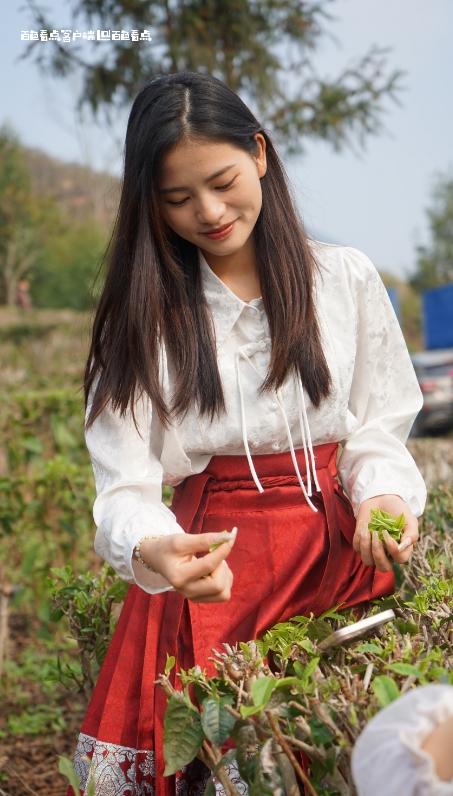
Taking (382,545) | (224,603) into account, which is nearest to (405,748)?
(382,545)

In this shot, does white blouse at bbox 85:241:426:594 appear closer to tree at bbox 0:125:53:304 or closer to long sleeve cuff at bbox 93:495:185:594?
long sleeve cuff at bbox 93:495:185:594

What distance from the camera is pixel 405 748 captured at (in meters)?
0.97

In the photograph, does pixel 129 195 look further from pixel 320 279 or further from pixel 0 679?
pixel 0 679

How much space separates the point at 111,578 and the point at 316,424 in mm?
965

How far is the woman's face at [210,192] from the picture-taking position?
5.58ft

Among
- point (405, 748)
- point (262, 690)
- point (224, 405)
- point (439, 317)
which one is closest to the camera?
point (405, 748)

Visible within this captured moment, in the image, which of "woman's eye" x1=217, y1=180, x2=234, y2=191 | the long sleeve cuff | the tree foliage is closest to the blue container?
the tree foliage

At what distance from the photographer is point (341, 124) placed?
8.26 meters

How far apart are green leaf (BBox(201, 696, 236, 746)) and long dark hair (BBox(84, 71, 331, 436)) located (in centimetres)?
63

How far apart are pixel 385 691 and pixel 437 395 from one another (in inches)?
453

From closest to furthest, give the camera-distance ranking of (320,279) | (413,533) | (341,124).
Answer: (413,533) < (320,279) < (341,124)

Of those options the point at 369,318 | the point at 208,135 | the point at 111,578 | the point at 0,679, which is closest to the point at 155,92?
the point at 208,135

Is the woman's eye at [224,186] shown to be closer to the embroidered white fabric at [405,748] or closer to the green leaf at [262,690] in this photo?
the green leaf at [262,690]

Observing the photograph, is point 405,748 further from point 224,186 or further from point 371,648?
point 224,186
